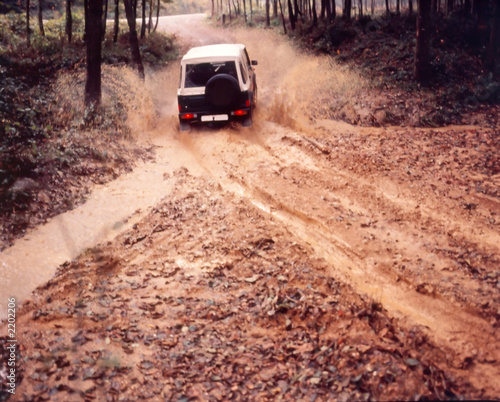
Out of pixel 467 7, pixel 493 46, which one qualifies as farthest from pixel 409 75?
pixel 467 7

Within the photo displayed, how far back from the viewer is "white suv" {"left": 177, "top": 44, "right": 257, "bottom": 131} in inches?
397

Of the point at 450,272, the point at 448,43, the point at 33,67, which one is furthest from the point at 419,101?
the point at 33,67

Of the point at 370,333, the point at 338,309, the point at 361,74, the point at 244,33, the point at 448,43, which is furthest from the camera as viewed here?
the point at 244,33

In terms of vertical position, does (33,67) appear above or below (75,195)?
above

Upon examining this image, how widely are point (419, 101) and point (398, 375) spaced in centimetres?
1002

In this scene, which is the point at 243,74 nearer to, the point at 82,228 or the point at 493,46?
the point at 82,228

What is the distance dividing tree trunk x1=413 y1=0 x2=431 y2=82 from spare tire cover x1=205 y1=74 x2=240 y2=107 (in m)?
6.36

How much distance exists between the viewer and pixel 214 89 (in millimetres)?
9953

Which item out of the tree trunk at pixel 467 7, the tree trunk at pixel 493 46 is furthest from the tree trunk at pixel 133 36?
the tree trunk at pixel 467 7

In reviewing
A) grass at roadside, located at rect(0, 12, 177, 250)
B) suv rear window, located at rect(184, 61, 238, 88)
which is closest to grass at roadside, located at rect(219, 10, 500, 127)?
suv rear window, located at rect(184, 61, 238, 88)

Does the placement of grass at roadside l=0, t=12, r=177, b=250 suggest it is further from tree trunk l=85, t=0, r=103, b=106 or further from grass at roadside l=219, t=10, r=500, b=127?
grass at roadside l=219, t=10, r=500, b=127

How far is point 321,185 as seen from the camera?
25.7 ft

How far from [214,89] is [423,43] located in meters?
7.05

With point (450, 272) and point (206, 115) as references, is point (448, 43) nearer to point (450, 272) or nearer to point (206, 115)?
point (206, 115)
